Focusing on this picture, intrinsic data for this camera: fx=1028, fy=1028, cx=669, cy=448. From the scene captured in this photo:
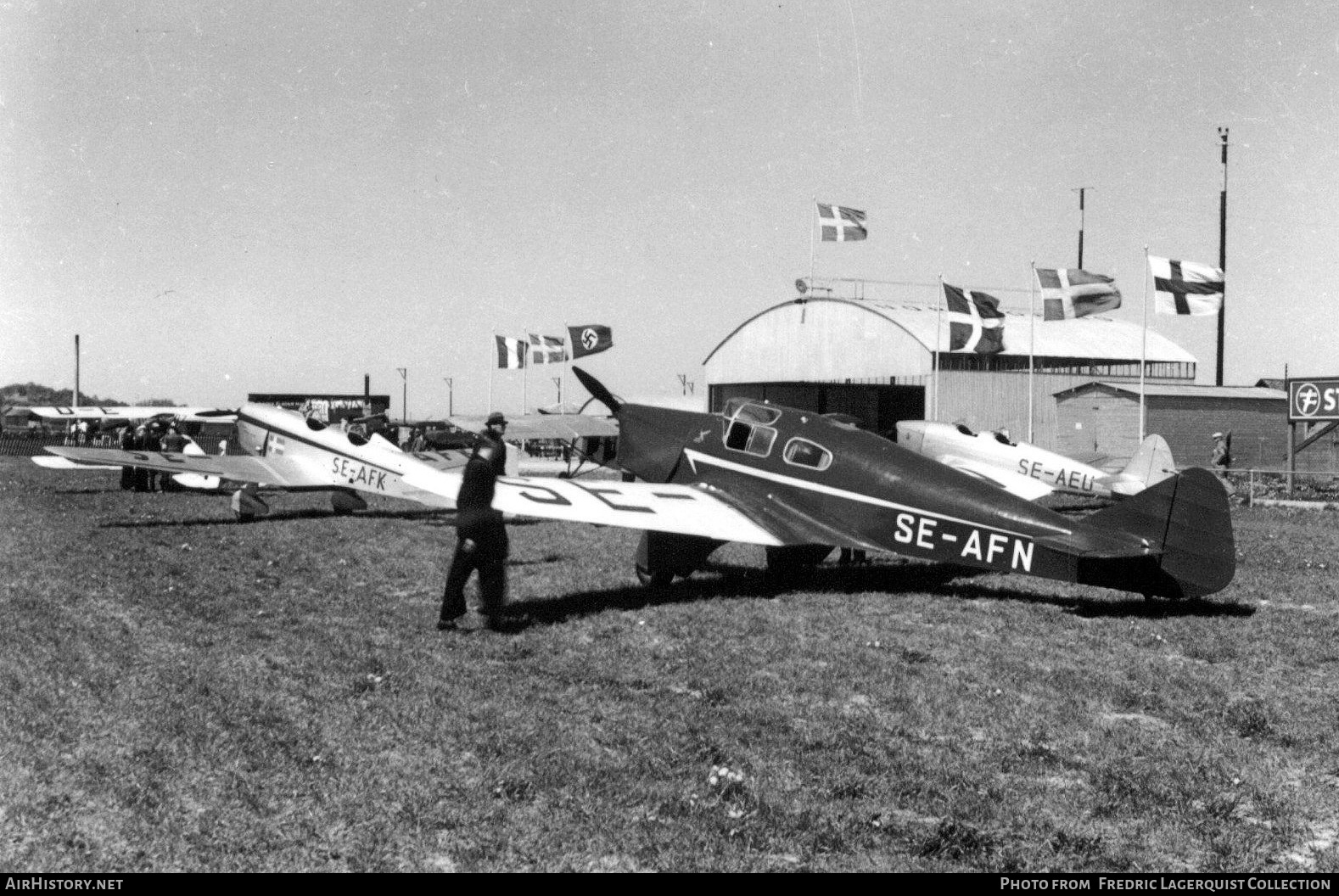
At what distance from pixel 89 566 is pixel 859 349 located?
116 ft

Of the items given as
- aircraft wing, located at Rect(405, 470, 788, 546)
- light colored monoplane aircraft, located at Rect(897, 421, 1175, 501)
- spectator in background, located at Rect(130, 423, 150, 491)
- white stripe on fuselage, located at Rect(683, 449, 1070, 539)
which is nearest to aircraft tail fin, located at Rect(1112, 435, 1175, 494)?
light colored monoplane aircraft, located at Rect(897, 421, 1175, 501)

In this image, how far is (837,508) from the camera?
445 inches

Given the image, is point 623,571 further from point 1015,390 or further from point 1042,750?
point 1015,390

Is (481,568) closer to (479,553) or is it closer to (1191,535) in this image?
(479,553)

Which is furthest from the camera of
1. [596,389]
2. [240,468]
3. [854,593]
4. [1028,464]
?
[1028,464]

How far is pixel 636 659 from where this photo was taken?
7859 millimetres

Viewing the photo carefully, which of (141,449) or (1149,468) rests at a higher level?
(1149,468)

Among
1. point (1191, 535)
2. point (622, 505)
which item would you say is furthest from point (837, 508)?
point (1191, 535)

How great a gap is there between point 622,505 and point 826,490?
7.68ft

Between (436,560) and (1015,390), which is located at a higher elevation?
(1015,390)

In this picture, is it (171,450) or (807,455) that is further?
(171,450)

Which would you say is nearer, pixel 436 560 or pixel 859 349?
pixel 436 560

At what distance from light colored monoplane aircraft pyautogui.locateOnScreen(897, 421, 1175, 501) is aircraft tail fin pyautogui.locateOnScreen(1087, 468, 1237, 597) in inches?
327
